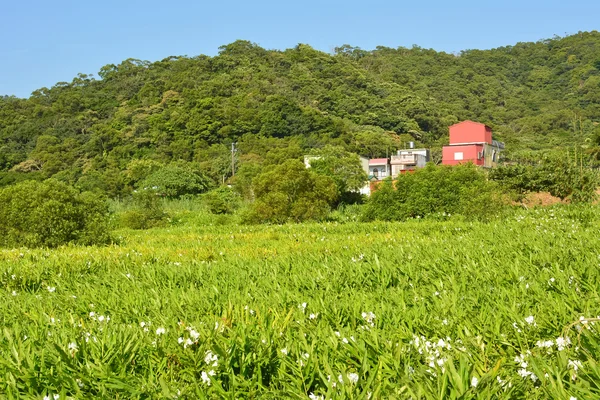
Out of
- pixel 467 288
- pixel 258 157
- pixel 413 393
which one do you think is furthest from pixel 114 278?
pixel 258 157

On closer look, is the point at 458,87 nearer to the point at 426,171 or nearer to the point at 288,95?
the point at 288,95

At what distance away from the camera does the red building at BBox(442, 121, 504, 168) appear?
46781mm

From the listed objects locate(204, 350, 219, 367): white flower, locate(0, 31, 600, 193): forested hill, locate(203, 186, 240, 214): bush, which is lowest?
locate(203, 186, 240, 214): bush

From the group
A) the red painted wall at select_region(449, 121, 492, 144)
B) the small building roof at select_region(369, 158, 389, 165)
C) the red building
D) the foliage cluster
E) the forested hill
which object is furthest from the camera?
the forested hill

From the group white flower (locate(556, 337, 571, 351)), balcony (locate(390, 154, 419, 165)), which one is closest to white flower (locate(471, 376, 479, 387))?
white flower (locate(556, 337, 571, 351))

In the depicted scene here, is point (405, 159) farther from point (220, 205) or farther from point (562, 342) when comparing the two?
point (562, 342)

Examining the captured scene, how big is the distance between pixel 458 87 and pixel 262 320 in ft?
302

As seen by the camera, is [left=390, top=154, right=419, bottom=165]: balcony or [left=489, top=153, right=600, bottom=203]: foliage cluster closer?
[left=489, top=153, right=600, bottom=203]: foliage cluster

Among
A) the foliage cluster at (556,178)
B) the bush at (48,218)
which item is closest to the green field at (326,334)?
the bush at (48,218)

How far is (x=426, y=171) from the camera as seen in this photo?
20.2 m

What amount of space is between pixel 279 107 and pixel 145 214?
131 ft

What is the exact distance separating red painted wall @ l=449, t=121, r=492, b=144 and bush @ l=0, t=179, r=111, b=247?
40.3 metres

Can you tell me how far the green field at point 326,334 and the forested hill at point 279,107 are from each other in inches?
1398

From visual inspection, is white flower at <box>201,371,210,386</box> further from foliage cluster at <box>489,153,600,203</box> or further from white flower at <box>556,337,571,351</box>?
foliage cluster at <box>489,153,600,203</box>
